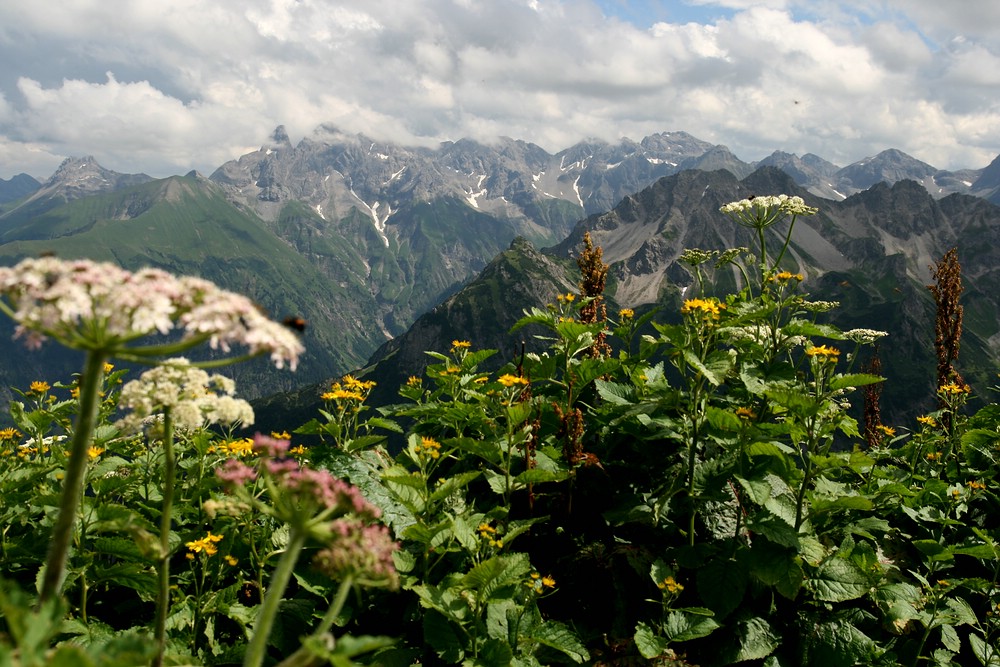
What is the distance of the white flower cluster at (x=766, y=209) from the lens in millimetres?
9555

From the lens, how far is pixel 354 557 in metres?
2.93

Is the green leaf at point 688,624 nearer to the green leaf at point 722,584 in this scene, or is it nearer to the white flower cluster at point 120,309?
the green leaf at point 722,584

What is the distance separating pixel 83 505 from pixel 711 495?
22.1 feet

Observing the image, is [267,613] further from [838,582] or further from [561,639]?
[838,582]

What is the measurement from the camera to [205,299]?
3141mm

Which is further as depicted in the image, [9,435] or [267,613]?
[9,435]

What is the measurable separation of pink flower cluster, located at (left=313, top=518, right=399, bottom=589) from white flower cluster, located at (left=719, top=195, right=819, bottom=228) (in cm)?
836

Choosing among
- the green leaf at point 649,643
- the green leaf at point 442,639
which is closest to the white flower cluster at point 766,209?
the green leaf at point 649,643

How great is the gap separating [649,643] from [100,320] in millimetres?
5228

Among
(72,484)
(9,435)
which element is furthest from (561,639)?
(9,435)

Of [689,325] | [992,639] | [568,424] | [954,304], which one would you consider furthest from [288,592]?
[954,304]

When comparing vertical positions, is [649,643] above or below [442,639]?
above

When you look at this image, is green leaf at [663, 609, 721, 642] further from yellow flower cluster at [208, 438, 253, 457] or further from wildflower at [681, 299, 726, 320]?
yellow flower cluster at [208, 438, 253, 457]

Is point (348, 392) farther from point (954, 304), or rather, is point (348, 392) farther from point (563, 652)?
point (954, 304)
